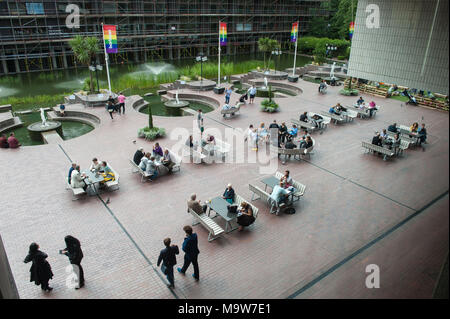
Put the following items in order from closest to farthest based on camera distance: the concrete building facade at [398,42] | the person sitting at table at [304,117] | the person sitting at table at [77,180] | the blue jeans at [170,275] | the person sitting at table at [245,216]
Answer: the concrete building facade at [398,42]
the blue jeans at [170,275]
the person sitting at table at [245,216]
the person sitting at table at [77,180]
the person sitting at table at [304,117]

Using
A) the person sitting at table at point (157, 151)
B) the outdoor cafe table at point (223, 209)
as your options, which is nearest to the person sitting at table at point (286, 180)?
the outdoor cafe table at point (223, 209)

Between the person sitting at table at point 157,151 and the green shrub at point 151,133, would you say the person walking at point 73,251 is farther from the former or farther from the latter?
the green shrub at point 151,133

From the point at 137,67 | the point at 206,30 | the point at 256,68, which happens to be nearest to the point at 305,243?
the point at 256,68

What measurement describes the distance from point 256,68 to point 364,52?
28766 mm

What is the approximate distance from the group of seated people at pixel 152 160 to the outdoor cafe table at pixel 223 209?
11.3ft

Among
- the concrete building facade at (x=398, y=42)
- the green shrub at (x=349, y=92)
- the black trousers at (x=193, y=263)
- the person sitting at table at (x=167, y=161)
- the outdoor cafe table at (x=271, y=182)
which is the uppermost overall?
the concrete building facade at (x=398, y=42)

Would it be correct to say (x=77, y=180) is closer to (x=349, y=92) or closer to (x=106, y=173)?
(x=106, y=173)

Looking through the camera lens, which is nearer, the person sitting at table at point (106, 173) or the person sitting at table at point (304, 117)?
the person sitting at table at point (106, 173)

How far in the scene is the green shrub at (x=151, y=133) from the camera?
17438 millimetres

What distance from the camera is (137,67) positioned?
44.2 meters

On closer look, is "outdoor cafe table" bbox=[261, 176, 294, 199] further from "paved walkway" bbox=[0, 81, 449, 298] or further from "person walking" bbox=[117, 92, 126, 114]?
"person walking" bbox=[117, 92, 126, 114]

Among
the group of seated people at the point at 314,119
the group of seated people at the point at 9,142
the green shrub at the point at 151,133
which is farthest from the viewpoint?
the group of seated people at the point at 314,119

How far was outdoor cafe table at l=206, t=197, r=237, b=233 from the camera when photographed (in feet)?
33.7

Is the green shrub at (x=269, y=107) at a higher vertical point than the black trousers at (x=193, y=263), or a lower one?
higher
